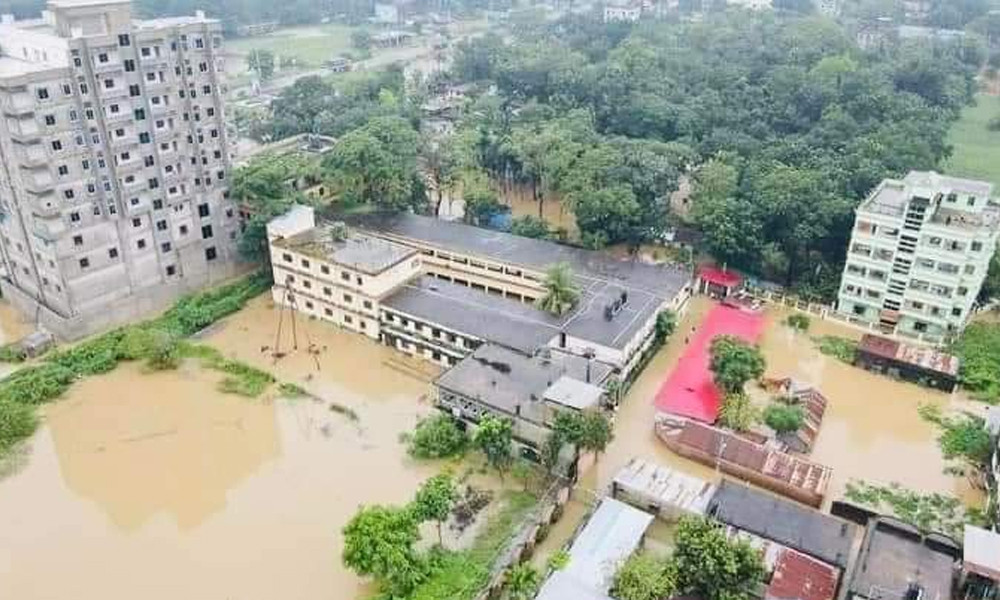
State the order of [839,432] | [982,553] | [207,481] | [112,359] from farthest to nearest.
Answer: [112,359] → [839,432] → [207,481] → [982,553]

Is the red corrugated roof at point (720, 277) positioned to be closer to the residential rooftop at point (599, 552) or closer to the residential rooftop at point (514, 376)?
the residential rooftop at point (514, 376)

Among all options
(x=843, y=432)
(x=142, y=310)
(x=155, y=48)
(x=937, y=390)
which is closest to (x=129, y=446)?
(x=142, y=310)

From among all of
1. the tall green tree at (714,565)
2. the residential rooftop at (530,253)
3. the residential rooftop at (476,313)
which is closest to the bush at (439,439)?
the residential rooftop at (476,313)

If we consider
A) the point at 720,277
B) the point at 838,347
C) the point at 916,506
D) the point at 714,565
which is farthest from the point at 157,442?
the point at 838,347

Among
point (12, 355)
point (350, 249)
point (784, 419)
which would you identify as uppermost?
point (350, 249)

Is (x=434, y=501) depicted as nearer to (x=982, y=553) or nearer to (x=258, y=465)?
(x=258, y=465)
